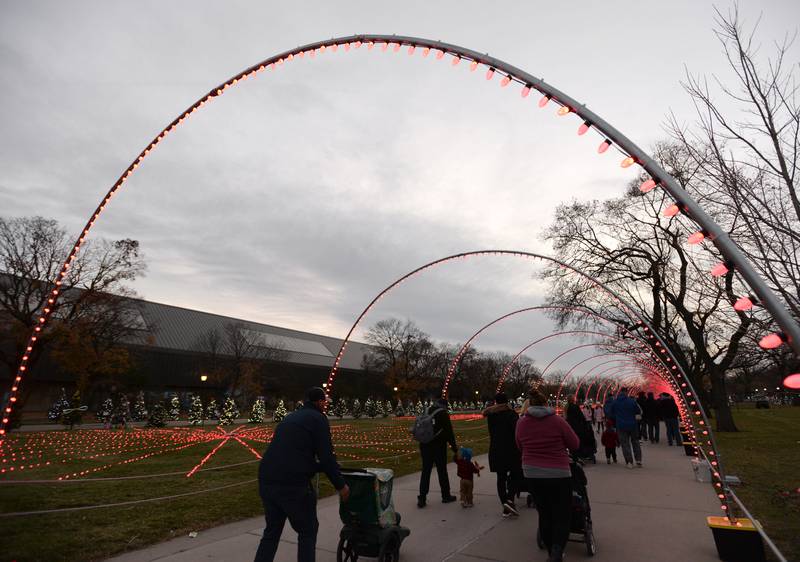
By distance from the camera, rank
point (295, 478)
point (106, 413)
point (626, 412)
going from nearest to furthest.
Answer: point (295, 478) → point (626, 412) → point (106, 413)

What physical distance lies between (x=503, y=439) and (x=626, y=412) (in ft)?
20.0

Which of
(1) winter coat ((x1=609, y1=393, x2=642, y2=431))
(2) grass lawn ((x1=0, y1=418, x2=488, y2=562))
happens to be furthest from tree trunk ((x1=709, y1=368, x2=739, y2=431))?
(1) winter coat ((x1=609, y1=393, x2=642, y2=431))

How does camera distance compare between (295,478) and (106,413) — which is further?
(106,413)

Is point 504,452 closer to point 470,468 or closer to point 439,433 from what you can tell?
point 470,468

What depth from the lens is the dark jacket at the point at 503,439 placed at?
24.2 feet

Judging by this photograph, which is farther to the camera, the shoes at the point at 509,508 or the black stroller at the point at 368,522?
the shoes at the point at 509,508

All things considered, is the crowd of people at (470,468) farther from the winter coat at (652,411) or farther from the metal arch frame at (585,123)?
the winter coat at (652,411)

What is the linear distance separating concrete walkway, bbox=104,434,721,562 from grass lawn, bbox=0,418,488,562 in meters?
0.75

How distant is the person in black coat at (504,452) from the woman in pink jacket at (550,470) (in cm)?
211

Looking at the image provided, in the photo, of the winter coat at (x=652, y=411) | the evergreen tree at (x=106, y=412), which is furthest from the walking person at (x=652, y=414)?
the evergreen tree at (x=106, y=412)

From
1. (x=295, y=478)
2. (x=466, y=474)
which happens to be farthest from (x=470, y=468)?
(x=295, y=478)

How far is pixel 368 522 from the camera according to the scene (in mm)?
4863

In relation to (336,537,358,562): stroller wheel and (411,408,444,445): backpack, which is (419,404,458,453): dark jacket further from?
(336,537,358,562): stroller wheel

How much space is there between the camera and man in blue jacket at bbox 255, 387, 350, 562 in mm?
4066
